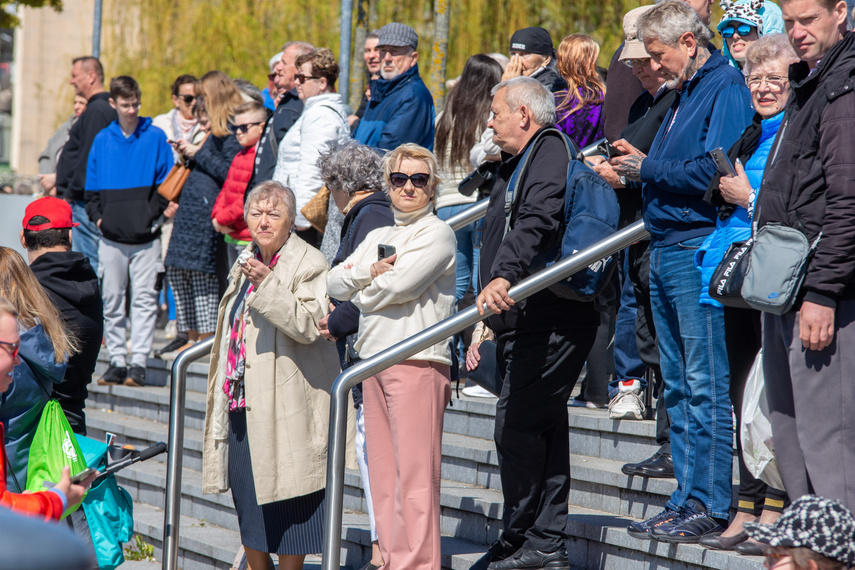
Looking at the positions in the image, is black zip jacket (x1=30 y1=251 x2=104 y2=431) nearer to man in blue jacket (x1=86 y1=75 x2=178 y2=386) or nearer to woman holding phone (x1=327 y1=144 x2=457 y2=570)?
woman holding phone (x1=327 y1=144 x2=457 y2=570)

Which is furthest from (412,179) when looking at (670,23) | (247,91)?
(247,91)

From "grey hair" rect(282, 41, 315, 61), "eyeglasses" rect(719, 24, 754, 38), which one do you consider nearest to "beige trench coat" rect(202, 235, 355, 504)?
"eyeglasses" rect(719, 24, 754, 38)

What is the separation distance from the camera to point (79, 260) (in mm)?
5098

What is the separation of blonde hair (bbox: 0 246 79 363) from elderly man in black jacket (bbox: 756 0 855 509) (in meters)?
2.69

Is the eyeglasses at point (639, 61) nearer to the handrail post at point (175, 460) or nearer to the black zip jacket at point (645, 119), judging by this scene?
the black zip jacket at point (645, 119)

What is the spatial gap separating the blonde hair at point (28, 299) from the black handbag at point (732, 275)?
2480mm

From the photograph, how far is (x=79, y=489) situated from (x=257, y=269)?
4.94 ft

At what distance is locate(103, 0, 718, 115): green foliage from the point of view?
12.5m

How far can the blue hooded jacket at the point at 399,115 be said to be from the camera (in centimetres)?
646

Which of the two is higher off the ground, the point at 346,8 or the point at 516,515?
the point at 346,8

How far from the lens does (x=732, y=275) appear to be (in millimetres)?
3381

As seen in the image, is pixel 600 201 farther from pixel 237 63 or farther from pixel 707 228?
pixel 237 63

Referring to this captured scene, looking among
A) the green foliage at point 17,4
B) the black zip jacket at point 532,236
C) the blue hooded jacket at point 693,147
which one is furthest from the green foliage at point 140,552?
the green foliage at point 17,4

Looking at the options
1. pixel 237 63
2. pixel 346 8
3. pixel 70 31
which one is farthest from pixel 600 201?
pixel 70 31
